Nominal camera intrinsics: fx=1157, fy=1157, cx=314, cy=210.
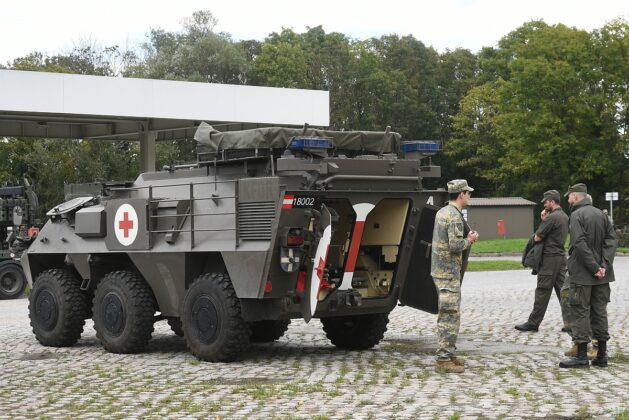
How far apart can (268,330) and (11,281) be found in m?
12.9

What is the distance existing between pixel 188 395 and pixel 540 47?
56.5m

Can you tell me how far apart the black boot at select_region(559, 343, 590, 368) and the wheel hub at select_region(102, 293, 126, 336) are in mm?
5059

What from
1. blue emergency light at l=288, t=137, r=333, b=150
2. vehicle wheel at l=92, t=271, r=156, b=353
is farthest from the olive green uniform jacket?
vehicle wheel at l=92, t=271, r=156, b=353

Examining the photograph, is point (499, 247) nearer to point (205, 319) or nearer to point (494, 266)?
point (494, 266)

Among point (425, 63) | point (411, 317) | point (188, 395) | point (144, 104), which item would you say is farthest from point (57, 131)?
point (425, 63)

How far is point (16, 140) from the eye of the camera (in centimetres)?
5419

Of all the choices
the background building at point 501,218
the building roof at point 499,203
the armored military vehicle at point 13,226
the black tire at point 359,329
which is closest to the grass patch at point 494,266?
the armored military vehicle at point 13,226

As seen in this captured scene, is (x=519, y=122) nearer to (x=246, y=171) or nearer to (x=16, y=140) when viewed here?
(x=16, y=140)

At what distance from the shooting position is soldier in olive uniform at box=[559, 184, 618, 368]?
11.3 m

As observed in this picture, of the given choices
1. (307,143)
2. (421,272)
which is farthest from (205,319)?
(421,272)

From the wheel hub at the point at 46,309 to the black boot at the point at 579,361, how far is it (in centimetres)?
636

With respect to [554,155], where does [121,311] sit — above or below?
below

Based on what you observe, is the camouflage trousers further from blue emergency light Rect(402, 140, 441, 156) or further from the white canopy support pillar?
the white canopy support pillar

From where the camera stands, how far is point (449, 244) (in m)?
11.4
